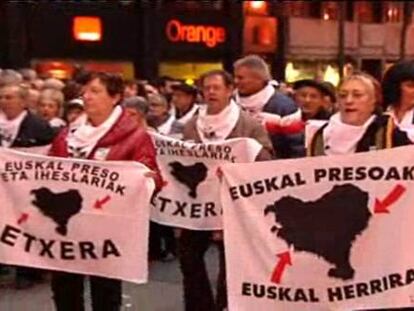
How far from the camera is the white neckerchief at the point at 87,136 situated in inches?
286

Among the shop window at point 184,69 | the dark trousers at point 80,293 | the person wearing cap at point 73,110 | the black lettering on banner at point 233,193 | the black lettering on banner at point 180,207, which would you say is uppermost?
the black lettering on banner at point 233,193

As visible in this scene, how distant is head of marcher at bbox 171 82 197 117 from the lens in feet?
42.2

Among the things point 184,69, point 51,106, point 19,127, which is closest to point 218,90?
point 19,127

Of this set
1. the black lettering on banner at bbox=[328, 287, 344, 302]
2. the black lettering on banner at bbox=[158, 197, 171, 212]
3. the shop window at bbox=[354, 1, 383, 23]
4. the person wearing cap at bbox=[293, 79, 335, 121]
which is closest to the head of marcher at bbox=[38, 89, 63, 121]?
the black lettering on banner at bbox=[158, 197, 171, 212]

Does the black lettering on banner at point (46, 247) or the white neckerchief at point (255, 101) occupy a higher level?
the white neckerchief at point (255, 101)

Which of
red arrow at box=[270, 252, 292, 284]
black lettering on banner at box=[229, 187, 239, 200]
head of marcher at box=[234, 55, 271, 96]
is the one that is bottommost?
red arrow at box=[270, 252, 292, 284]

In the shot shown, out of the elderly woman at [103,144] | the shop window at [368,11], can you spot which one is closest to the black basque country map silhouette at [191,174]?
the elderly woman at [103,144]

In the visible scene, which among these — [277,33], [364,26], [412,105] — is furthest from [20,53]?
[412,105]

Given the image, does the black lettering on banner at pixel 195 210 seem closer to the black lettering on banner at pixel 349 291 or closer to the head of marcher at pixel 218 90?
the head of marcher at pixel 218 90

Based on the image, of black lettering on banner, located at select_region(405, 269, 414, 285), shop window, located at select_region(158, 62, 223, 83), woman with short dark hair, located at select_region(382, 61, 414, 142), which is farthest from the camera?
shop window, located at select_region(158, 62, 223, 83)

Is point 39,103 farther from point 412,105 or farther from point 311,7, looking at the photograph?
point 311,7

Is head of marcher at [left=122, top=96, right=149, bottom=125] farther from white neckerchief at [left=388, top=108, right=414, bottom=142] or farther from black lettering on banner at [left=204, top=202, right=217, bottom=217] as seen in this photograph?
white neckerchief at [left=388, top=108, right=414, bottom=142]

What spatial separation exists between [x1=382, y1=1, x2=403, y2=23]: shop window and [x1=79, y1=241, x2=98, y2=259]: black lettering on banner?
30.8 m

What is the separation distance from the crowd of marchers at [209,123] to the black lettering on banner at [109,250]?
147mm
